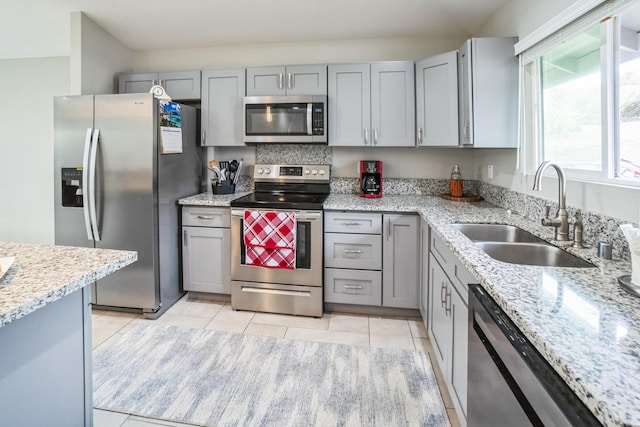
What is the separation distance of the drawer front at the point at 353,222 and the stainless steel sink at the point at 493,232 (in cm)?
76

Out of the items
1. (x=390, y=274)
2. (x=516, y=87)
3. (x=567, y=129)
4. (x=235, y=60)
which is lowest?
(x=390, y=274)

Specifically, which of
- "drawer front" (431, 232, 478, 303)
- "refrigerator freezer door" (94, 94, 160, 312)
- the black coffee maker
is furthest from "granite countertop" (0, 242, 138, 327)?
the black coffee maker

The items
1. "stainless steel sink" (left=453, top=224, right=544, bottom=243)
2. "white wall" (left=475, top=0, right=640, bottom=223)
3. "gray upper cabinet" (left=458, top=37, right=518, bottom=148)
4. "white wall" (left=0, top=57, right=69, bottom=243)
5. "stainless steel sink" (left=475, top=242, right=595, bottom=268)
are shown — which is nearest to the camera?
"white wall" (left=475, top=0, right=640, bottom=223)

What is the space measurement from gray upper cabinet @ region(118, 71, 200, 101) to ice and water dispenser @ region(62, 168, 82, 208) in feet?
3.46

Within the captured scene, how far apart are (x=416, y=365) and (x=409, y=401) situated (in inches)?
13.5

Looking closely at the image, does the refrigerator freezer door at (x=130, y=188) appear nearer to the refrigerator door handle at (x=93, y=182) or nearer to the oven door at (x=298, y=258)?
the refrigerator door handle at (x=93, y=182)

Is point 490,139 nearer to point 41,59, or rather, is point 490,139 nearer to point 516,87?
point 516,87

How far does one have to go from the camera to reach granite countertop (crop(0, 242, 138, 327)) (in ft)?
2.54

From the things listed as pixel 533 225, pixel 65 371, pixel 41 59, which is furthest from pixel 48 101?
pixel 533 225

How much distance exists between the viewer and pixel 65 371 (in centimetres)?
101

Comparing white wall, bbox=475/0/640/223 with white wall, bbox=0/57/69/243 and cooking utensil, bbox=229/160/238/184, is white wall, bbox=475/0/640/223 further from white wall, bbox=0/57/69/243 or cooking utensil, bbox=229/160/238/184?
white wall, bbox=0/57/69/243

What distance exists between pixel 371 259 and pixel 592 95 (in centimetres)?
168

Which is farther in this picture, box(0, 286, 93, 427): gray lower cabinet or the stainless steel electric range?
the stainless steel electric range

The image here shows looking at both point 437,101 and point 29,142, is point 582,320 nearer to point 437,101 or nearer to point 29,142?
point 437,101
